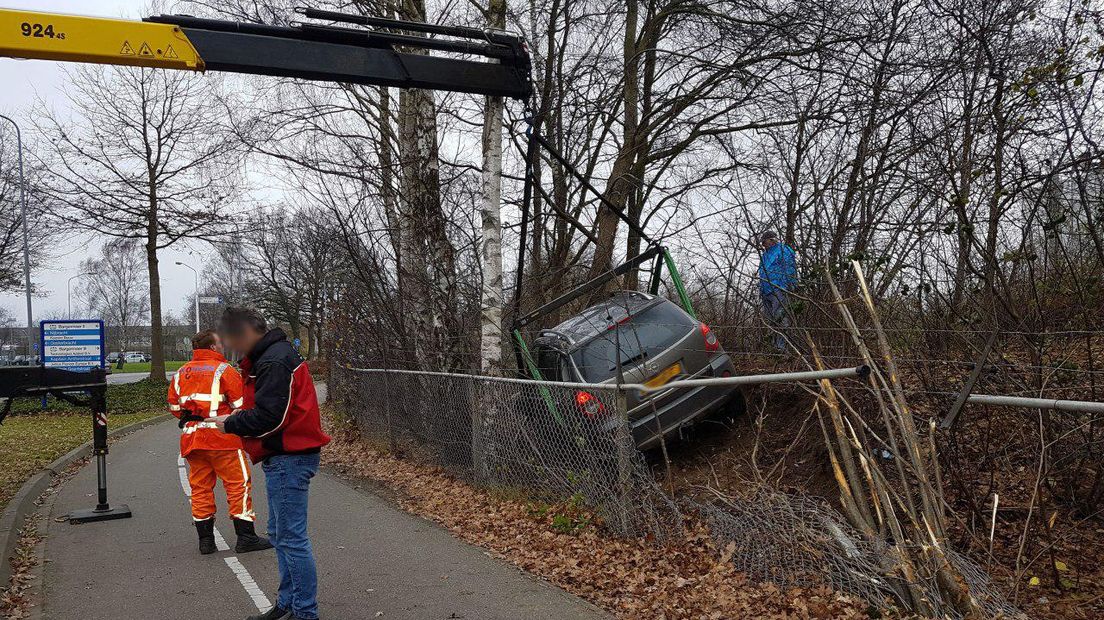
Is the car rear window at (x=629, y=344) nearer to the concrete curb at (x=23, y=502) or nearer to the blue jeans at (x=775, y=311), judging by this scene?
the blue jeans at (x=775, y=311)

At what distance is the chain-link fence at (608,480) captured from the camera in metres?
4.85

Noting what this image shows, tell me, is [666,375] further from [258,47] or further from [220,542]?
[258,47]

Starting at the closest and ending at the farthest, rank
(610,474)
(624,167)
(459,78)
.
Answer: (610,474)
(459,78)
(624,167)

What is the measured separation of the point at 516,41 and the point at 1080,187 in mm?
5507

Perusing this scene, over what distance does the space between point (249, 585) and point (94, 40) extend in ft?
16.4

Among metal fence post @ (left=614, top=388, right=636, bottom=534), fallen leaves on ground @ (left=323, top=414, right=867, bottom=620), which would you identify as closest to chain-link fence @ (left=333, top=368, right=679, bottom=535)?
metal fence post @ (left=614, top=388, right=636, bottom=534)

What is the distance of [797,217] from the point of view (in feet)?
24.9

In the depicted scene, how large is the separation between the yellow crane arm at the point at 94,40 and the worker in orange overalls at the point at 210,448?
8.40 feet

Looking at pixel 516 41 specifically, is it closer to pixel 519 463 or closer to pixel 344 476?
pixel 519 463

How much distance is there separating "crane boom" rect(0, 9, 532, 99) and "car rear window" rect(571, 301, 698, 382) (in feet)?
9.30

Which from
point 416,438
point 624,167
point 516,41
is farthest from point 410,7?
point 416,438

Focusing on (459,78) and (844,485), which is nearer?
(844,485)

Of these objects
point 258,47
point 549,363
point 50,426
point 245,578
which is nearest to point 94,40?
point 258,47

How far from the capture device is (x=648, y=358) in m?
8.22
